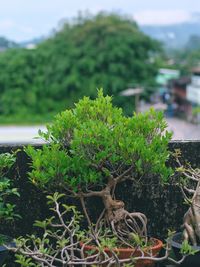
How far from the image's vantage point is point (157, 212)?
12.9ft

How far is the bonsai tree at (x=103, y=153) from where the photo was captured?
3.25 meters

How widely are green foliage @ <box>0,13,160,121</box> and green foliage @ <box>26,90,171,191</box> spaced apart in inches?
1791

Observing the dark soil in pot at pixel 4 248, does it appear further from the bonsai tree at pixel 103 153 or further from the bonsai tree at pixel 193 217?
the bonsai tree at pixel 193 217

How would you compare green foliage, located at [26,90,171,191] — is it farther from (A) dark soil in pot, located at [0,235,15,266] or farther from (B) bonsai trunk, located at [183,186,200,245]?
(A) dark soil in pot, located at [0,235,15,266]

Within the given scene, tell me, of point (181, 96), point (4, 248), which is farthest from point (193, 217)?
point (181, 96)

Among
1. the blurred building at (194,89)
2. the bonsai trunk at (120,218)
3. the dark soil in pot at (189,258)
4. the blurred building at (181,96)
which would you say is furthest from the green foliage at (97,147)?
the blurred building at (181,96)

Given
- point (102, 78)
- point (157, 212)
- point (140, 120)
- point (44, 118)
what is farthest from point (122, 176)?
point (44, 118)

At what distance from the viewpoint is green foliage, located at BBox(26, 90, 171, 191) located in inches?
128

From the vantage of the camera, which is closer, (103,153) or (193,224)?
(103,153)

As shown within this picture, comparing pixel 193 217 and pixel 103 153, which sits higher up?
pixel 103 153

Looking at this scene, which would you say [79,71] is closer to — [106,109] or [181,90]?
[181,90]

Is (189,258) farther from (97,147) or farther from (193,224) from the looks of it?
(97,147)

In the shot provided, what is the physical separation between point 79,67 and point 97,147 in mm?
48001

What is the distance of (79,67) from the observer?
51.0 metres
